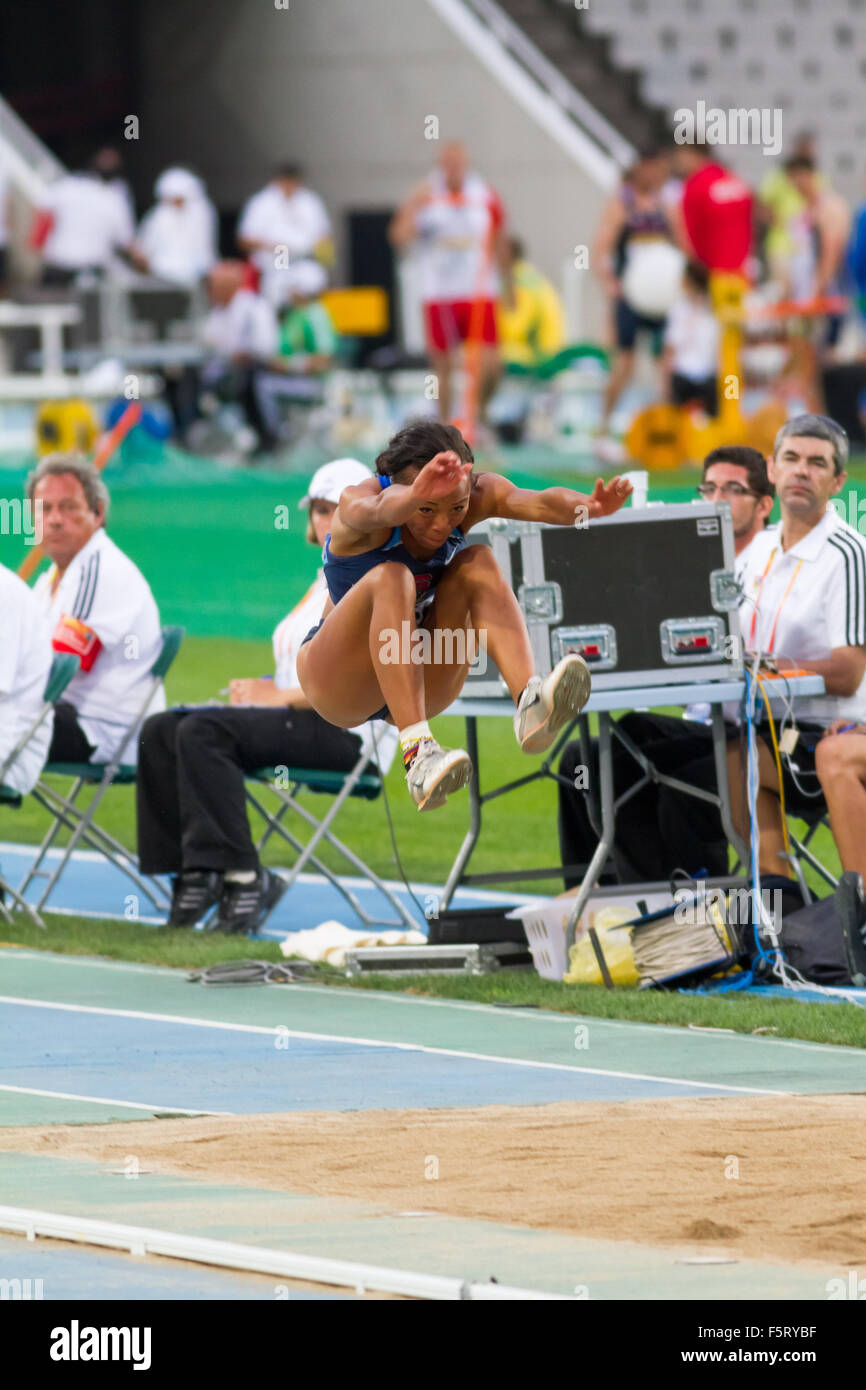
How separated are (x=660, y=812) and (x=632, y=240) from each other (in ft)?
47.8

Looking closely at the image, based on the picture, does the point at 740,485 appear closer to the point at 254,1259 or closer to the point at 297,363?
the point at 254,1259

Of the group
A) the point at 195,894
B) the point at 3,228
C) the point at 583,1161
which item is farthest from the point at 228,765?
the point at 3,228

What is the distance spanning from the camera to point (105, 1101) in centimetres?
772


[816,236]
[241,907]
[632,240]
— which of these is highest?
[816,236]

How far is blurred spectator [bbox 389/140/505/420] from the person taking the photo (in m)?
23.4

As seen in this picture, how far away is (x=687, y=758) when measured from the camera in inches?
398

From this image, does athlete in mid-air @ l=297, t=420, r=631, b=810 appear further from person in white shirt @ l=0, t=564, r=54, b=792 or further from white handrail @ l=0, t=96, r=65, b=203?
white handrail @ l=0, t=96, r=65, b=203

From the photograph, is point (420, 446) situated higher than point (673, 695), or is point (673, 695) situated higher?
point (420, 446)

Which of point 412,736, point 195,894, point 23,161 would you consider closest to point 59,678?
point 195,894

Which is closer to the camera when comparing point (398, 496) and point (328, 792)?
point (398, 496)

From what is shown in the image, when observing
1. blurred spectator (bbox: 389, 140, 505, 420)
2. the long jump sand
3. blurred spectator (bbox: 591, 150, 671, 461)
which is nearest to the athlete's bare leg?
the long jump sand

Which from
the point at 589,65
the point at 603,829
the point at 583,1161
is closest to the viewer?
the point at 583,1161

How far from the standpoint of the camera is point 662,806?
10008 millimetres

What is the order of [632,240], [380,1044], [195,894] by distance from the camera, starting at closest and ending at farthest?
[380,1044]
[195,894]
[632,240]
